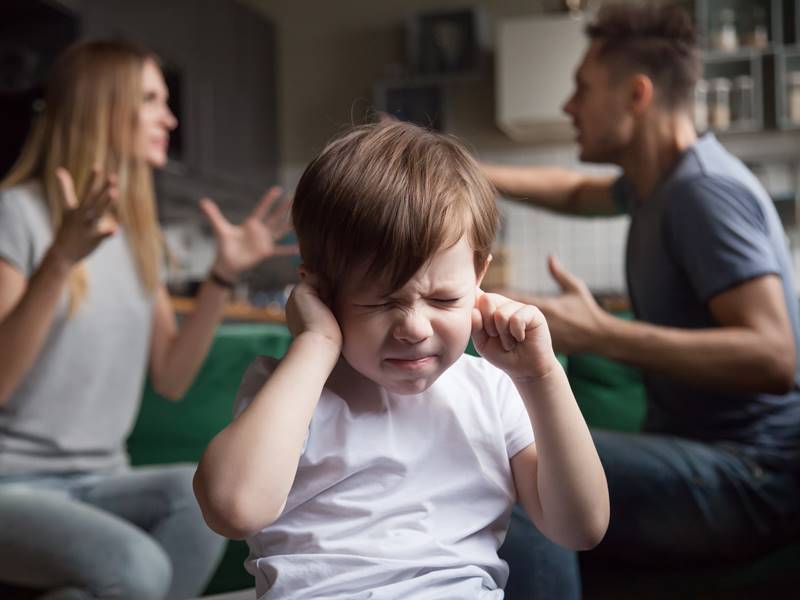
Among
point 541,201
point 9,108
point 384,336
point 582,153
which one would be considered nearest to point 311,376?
point 384,336

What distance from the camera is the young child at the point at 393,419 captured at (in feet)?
2.77

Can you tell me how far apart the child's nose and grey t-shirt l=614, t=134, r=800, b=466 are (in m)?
0.80

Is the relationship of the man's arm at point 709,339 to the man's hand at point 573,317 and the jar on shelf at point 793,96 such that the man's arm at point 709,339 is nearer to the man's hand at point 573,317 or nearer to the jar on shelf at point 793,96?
the man's hand at point 573,317

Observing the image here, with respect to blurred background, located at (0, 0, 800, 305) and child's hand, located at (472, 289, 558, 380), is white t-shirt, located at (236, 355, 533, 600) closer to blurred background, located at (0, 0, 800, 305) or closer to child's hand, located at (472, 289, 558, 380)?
child's hand, located at (472, 289, 558, 380)

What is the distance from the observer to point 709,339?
56.9 inches

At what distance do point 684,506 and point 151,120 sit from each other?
1.22 m

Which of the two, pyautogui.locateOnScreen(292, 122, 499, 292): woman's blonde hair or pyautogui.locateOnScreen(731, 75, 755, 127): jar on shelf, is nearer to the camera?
pyautogui.locateOnScreen(292, 122, 499, 292): woman's blonde hair

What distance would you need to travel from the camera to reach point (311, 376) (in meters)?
0.85

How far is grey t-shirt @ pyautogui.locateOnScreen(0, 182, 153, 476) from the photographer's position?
1620mm

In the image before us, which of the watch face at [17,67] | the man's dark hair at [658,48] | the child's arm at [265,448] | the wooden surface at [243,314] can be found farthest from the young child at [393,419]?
the watch face at [17,67]

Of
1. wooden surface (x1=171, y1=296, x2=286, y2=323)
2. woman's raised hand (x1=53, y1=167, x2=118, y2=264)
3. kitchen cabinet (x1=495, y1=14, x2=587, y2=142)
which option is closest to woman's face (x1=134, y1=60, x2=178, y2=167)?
woman's raised hand (x1=53, y1=167, x2=118, y2=264)

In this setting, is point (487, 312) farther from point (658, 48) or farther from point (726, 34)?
point (726, 34)

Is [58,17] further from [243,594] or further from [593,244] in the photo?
[243,594]

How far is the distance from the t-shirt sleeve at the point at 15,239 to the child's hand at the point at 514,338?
1.06 metres
